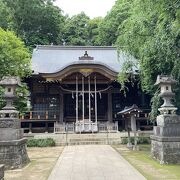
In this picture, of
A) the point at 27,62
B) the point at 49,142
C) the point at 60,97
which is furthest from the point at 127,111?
the point at 60,97

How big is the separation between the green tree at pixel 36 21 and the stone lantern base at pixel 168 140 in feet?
97.1

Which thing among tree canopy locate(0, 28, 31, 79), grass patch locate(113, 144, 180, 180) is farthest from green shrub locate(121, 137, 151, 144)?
tree canopy locate(0, 28, 31, 79)

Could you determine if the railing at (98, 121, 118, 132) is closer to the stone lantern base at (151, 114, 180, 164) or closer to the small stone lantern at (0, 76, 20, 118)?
the stone lantern base at (151, 114, 180, 164)

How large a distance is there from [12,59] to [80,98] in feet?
30.2

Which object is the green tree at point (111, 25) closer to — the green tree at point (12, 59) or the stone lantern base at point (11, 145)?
the green tree at point (12, 59)

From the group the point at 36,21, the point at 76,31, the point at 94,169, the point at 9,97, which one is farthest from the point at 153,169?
the point at 76,31

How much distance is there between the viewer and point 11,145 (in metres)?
9.55

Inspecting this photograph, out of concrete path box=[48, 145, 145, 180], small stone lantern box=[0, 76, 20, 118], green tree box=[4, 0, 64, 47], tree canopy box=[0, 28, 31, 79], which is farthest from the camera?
green tree box=[4, 0, 64, 47]

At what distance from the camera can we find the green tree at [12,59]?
13586mm

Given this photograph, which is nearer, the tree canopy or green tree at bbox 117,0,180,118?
green tree at bbox 117,0,180,118

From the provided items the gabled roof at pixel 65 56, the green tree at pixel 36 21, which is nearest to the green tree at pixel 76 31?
the green tree at pixel 36 21

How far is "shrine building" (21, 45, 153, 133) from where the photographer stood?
20391 mm

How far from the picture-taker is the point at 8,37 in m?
15.4

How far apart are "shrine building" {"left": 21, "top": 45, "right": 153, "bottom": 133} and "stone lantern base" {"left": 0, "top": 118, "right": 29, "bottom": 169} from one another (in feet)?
31.8
